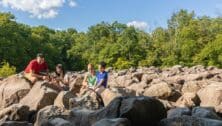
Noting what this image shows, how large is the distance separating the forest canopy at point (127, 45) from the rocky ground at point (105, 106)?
182 ft

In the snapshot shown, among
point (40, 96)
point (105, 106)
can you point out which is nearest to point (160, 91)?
point (40, 96)

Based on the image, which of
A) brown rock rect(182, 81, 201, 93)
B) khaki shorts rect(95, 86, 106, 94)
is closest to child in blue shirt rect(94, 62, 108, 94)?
khaki shorts rect(95, 86, 106, 94)

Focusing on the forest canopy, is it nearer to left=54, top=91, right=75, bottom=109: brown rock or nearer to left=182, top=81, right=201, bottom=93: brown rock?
left=182, top=81, right=201, bottom=93: brown rock

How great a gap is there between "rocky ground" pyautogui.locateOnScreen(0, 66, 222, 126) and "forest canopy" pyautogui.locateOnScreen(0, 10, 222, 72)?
182ft

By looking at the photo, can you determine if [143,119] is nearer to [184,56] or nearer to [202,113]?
[202,113]

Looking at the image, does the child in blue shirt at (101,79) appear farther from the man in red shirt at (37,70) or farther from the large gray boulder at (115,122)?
the large gray boulder at (115,122)

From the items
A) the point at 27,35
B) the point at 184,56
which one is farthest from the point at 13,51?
the point at 184,56

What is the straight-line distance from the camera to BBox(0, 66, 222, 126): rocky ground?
11.7 metres

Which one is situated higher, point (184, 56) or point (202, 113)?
point (184, 56)

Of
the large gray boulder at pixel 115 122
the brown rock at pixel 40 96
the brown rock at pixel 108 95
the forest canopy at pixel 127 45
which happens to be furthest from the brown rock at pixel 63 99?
the forest canopy at pixel 127 45

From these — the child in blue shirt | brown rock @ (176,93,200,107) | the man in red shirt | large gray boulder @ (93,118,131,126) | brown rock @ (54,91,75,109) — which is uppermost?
the man in red shirt

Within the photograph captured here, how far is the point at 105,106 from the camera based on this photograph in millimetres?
14414

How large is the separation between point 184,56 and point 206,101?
62248 mm

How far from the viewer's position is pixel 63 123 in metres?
11.5
